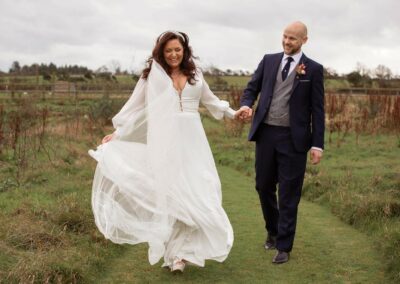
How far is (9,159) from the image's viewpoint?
35.3 ft

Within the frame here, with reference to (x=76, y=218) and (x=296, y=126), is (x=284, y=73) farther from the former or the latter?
(x=76, y=218)

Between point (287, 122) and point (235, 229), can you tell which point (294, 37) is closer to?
point (287, 122)

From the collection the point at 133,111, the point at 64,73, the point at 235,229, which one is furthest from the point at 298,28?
the point at 64,73

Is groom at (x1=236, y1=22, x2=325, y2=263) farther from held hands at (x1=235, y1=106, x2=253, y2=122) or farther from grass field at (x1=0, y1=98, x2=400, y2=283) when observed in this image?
grass field at (x1=0, y1=98, x2=400, y2=283)

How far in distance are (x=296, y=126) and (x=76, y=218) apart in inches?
103

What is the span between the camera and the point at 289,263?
5922 mm

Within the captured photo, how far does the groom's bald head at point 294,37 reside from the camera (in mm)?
5629

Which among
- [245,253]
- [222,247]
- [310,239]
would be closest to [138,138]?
[222,247]

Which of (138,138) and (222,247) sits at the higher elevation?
(138,138)

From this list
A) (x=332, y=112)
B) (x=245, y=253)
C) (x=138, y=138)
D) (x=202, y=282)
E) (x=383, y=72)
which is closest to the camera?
(x=202, y=282)

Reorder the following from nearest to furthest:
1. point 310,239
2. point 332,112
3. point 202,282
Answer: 1. point 202,282
2. point 310,239
3. point 332,112

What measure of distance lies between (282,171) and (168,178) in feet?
4.01

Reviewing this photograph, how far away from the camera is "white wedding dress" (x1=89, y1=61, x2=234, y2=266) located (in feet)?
17.5

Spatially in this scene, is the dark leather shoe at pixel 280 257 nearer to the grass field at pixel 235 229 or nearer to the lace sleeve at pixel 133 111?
the grass field at pixel 235 229
